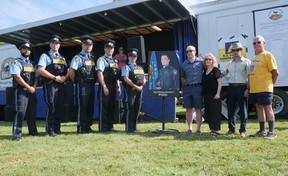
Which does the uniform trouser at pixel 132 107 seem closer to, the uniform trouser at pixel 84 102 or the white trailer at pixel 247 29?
the uniform trouser at pixel 84 102

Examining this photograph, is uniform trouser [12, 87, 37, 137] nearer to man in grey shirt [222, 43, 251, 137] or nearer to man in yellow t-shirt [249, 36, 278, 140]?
man in grey shirt [222, 43, 251, 137]

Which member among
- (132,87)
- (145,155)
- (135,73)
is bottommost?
(145,155)

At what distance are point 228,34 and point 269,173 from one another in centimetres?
564

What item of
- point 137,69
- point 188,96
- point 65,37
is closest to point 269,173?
point 188,96

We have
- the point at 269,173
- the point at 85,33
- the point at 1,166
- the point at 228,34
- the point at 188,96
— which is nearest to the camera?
the point at 269,173

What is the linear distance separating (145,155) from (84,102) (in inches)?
93.1

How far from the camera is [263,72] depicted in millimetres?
5129

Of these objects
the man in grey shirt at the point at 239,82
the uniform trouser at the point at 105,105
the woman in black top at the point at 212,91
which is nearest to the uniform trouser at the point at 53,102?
the uniform trouser at the point at 105,105

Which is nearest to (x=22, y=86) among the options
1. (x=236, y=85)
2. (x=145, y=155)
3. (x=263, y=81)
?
(x=145, y=155)

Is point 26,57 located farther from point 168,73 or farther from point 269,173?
point 269,173

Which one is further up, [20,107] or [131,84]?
[131,84]

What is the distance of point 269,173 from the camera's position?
10.7 feet

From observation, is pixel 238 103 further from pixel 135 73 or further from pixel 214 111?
pixel 135 73

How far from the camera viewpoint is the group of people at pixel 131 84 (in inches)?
207
